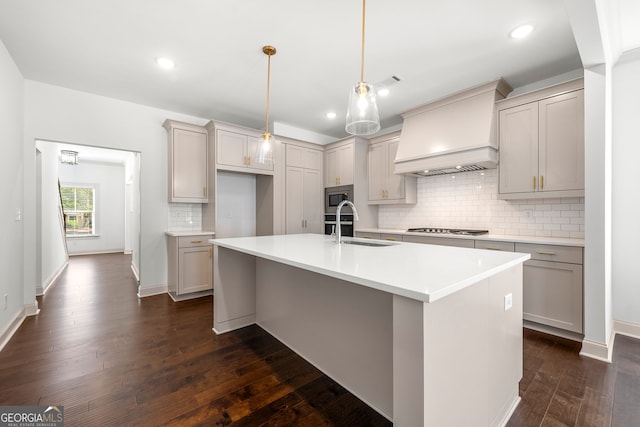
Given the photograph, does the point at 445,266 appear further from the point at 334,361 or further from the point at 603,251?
the point at 603,251

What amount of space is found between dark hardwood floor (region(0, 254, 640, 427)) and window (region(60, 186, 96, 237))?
5962 millimetres

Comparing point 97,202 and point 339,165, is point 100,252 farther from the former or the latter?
point 339,165

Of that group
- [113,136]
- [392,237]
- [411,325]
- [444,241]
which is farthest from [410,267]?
[113,136]

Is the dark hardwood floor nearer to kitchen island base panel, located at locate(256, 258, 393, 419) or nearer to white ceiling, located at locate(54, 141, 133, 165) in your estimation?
kitchen island base panel, located at locate(256, 258, 393, 419)

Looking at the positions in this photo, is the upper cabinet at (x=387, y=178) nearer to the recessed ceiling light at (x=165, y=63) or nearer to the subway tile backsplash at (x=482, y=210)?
the subway tile backsplash at (x=482, y=210)

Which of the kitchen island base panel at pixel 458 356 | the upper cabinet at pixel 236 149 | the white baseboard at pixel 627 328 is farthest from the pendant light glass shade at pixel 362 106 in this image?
the white baseboard at pixel 627 328

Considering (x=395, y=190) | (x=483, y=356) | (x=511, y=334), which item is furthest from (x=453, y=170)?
(x=483, y=356)

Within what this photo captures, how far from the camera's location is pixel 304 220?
4.91 meters

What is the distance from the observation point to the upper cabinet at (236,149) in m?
4.02

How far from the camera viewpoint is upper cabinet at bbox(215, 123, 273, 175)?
4020mm

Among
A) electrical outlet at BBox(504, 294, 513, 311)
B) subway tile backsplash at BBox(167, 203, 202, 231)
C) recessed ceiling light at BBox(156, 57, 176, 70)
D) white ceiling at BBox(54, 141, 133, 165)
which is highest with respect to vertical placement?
recessed ceiling light at BBox(156, 57, 176, 70)

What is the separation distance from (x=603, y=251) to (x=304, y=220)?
369 cm

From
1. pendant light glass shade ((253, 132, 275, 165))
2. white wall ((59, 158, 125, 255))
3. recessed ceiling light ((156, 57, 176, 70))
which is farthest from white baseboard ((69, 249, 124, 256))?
pendant light glass shade ((253, 132, 275, 165))

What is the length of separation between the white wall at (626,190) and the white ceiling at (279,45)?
42 cm
